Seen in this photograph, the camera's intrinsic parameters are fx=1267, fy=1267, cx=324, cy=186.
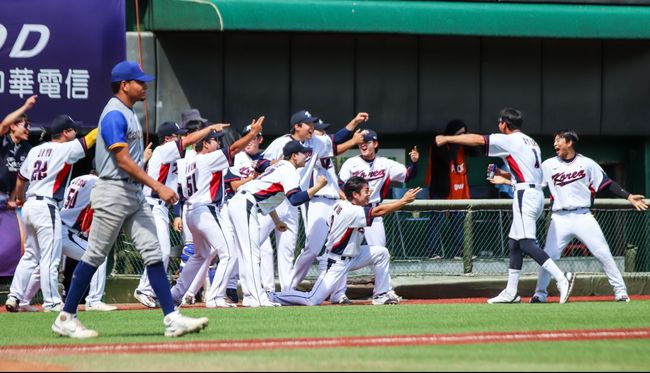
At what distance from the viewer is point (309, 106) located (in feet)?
58.3

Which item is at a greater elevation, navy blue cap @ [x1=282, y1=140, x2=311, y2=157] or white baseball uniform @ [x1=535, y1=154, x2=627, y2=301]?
navy blue cap @ [x1=282, y1=140, x2=311, y2=157]

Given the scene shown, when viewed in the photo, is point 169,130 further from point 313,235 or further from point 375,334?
point 375,334

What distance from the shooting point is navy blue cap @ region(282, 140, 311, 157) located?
43.5ft

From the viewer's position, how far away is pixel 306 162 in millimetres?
14156

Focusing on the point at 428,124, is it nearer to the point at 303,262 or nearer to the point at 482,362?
the point at 303,262

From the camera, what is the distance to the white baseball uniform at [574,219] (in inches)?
546

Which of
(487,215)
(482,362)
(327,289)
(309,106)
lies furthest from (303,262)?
(482,362)

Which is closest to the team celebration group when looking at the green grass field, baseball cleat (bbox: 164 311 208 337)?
the green grass field

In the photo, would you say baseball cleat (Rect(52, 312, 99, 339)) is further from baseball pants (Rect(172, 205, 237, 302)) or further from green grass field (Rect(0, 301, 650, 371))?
baseball pants (Rect(172, 205, 237, 302))

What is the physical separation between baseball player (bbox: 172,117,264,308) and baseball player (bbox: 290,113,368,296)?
971 millimetres

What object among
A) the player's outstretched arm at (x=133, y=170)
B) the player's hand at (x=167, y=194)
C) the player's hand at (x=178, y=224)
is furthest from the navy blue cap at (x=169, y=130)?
the player's hand at (x=167, y=194)

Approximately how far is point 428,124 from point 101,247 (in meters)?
9.42

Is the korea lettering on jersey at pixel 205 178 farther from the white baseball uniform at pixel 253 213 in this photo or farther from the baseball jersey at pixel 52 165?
the baseball jersey at pixel 52 165

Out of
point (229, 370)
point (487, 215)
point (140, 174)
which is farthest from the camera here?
point (487, 215)
